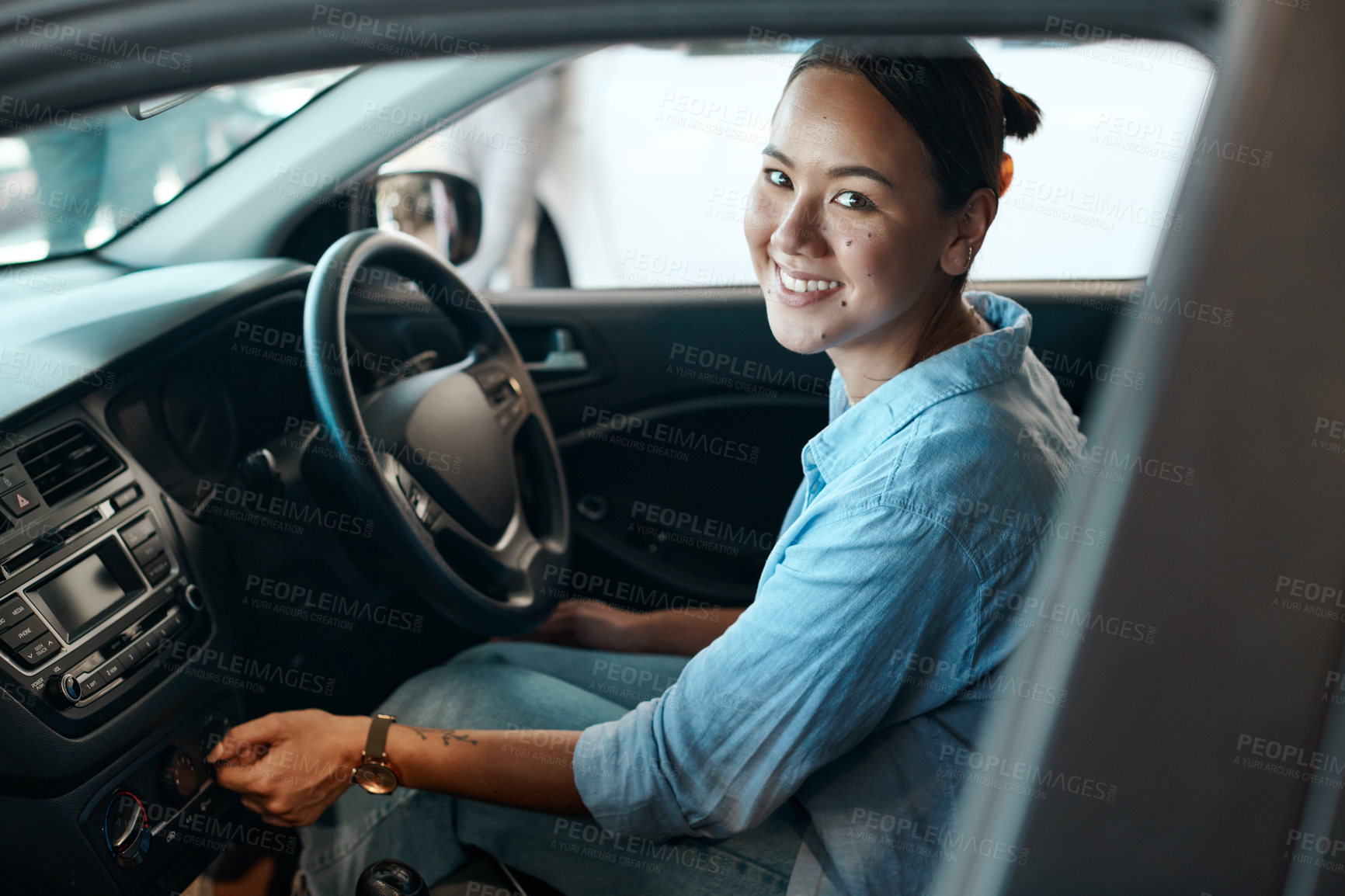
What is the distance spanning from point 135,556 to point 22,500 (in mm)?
142

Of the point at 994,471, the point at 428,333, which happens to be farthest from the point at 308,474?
the point at 994,471

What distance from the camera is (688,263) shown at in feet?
6.53

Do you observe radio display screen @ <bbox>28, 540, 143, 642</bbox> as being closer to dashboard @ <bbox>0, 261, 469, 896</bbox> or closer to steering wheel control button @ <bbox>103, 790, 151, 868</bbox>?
dashboard @ <bbox>0, 261, 469, 896</bbox>

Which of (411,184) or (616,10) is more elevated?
(411,184)

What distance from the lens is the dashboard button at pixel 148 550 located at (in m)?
1.07

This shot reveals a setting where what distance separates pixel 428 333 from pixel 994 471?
1162mm

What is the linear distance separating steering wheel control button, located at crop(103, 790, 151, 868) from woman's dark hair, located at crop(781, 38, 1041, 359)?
1012 mm

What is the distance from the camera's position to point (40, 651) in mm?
934

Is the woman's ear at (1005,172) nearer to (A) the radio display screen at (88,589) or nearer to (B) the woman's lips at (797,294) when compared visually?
(B) the woman's lips at (797,294)

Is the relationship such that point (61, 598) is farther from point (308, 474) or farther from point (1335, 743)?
point (1335, 743)

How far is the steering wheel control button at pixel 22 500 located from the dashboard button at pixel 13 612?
0.09 m

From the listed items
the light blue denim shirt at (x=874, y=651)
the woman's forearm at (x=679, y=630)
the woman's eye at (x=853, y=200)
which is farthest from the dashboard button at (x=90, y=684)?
the woman's eye at (x=853, y=200)

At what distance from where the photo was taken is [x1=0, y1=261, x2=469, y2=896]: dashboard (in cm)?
95

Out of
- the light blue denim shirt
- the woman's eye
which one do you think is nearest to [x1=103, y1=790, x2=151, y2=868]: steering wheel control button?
the light blue denim shirt
